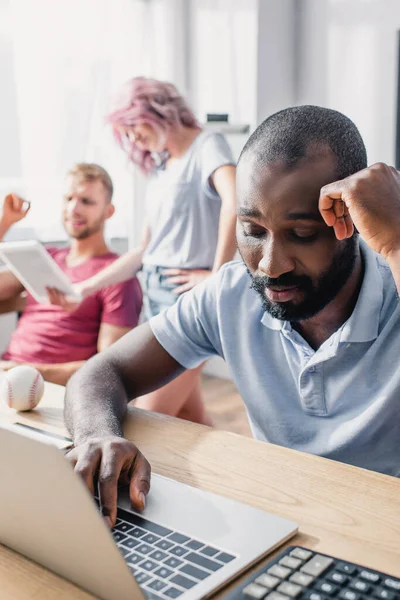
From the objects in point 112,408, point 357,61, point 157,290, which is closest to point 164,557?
point 112,408

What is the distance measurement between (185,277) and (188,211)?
0.23 m

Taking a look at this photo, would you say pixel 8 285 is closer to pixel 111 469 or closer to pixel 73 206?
pixel 73 206

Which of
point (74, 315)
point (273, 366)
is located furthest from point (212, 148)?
point (273, 366)

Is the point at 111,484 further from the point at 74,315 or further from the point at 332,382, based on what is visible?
the point at 74,315

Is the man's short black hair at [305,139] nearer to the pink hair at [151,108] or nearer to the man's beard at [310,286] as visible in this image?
the man's beard at [310,286]

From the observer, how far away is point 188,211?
2.42m

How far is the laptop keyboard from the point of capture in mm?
677

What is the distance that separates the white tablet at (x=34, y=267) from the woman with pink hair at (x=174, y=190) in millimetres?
245

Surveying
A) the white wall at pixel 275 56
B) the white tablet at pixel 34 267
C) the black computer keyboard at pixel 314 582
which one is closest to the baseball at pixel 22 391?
the black computer keyboard at pixel 314 582

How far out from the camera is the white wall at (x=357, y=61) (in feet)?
10.7

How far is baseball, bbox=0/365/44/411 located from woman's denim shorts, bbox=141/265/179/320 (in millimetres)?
1143

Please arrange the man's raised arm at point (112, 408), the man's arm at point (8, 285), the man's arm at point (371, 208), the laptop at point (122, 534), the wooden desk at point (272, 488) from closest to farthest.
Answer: the laptop at point (122, 534)
the wooden desk at point (272, 488)
the man's raised arm at point (112, 408)
the man's arm at point (371, 208)
the man's arm at point (8, 285)

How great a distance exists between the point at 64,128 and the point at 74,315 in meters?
1.60

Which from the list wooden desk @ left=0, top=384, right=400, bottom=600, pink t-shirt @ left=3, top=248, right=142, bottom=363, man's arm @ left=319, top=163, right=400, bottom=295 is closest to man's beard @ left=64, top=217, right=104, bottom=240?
pink t-shirt @ left=3, top=248, right=142, bottom=363
